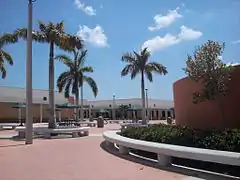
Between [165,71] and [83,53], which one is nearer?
[165,71]

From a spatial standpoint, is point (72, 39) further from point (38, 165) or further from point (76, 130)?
point (38, 165)

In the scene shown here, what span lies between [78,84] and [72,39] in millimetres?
17678

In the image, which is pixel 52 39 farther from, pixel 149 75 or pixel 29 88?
pixel 149 75

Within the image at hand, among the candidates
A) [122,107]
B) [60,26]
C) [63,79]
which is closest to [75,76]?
[63,79]

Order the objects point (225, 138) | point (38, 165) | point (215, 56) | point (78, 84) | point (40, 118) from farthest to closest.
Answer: point (40, 118)
point (78, 84)
point (215, 56)
point (38, 165)
point (225, 138)

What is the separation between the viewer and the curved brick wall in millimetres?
11680

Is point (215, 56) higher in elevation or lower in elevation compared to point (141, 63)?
lower

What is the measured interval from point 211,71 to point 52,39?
14.7 metres

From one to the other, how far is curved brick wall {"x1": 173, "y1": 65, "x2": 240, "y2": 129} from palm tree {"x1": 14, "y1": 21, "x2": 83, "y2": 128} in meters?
10.0

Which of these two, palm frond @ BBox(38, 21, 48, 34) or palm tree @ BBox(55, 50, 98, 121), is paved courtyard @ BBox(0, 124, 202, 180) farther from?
palm tree @ BBox(55, 50, 98, 121)

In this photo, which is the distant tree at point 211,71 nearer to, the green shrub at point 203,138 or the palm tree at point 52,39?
the green shrub at point 203,138

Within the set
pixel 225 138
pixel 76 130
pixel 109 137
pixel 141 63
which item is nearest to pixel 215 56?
pixel 225 138

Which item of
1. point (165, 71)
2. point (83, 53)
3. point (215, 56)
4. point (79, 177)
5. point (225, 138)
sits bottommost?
point (79, 177)

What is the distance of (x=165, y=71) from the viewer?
34.2 meters
